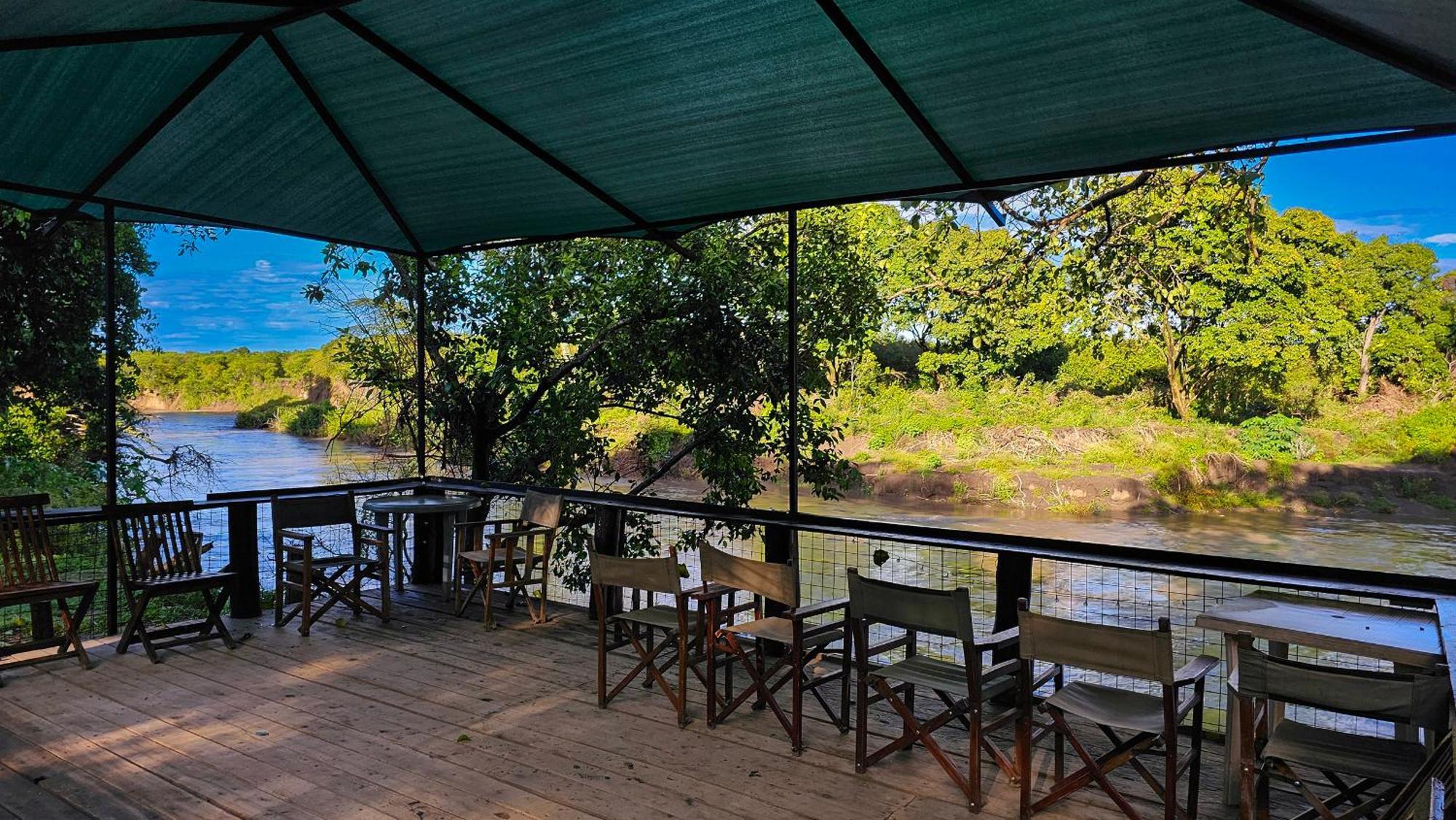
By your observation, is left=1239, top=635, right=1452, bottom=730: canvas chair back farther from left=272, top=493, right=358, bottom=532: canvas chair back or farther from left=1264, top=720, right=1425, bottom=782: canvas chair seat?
left=272, top=493, right=358, bottom=532: canvas chair back

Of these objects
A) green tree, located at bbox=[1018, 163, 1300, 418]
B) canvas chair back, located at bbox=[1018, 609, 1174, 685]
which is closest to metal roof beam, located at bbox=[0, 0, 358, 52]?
canvas chair back, located at bbox=[1018, 609, 1174, 685]

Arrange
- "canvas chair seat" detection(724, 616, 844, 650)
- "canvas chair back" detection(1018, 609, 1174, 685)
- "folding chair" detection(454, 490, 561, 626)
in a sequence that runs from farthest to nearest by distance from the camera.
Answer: "folding chair" detection(454, 490, 561, 626)
"canvas chair seat" detection(724, 616, 844, 650)
"canvas chair back" detection(1018, 609, 1174, 685)

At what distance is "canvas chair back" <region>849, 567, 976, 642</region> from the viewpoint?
3111 millimetres

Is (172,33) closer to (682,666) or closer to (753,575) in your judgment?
(753,575)

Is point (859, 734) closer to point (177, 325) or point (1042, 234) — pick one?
point (1042, 234)

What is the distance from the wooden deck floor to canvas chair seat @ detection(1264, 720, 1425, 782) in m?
0.56

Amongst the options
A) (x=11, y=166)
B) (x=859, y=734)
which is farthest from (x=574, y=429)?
(x=859, y=734)

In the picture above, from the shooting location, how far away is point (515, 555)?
6.17 metres

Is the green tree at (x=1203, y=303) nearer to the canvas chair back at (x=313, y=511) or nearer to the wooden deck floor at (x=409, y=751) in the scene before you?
the canvas chair back at (x=313, y=511)

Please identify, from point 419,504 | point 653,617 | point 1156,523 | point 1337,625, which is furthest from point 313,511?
point 1156,523

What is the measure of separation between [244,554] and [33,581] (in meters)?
1.20

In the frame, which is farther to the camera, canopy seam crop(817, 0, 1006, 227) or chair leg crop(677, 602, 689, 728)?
chair leg crop(677, 602, 689, 728)

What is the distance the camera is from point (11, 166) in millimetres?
4676

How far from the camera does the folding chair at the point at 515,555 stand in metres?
5.70
